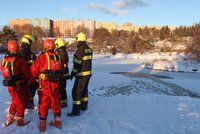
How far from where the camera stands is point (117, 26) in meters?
174

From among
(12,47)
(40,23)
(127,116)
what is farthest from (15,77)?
(40,23)

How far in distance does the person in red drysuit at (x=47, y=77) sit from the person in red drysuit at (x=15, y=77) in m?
0.32

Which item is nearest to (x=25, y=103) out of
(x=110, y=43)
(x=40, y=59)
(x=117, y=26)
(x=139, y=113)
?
(x=40, y=59)

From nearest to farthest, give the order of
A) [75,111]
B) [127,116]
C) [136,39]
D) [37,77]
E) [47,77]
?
1. [47,77]
2. [37,77]
3. [75,111]
4. [127,116]
5. [136,39]

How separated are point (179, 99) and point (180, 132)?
13.4 ft

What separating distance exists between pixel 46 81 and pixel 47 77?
99 mm

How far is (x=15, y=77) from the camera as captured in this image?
278 inches

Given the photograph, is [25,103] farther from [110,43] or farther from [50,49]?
[110,43]

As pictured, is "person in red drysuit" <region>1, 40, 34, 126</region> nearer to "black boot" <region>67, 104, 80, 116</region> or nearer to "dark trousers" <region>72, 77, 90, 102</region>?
"black boot" <region>67, 104, 80, 116</region>

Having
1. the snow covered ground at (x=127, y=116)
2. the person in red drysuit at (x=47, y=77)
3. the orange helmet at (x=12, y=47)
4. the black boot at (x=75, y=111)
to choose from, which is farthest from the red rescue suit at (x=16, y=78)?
the black boot at (x=75, y=111)

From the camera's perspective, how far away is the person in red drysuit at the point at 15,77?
7.00m

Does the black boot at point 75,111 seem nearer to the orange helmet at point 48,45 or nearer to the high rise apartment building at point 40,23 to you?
the orange helmet at point 48,45

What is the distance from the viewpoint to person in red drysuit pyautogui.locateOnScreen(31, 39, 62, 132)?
6.85 m

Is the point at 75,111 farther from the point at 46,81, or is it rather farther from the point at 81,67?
the point at 46,81
